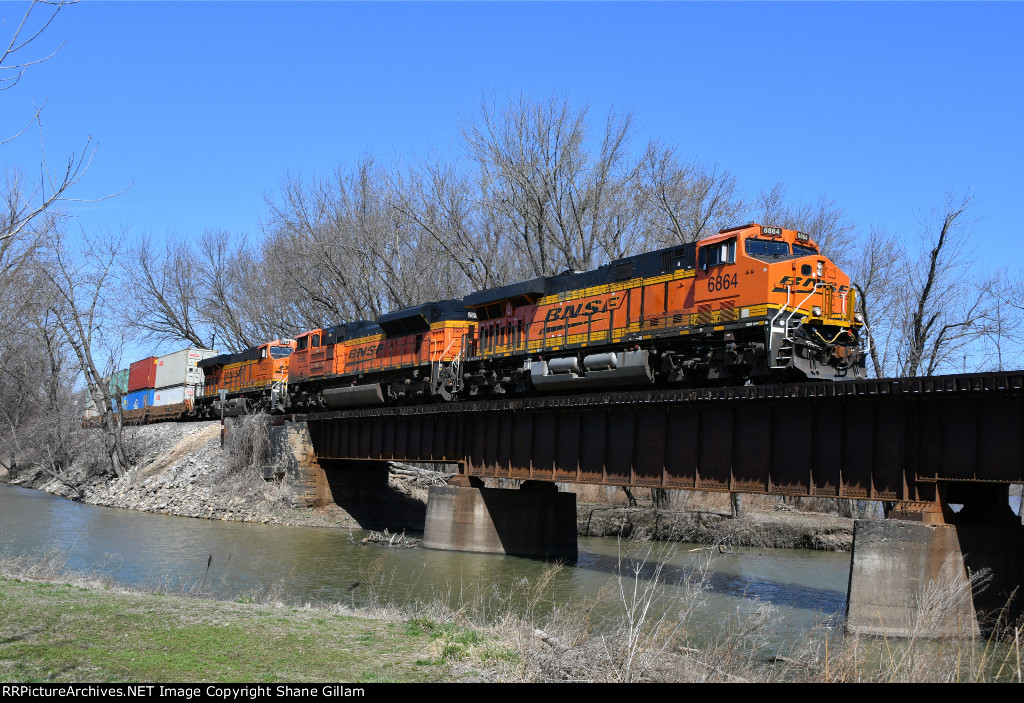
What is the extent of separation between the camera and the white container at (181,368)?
175ft

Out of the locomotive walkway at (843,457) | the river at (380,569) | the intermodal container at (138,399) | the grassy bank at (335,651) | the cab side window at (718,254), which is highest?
the cab side window at (718,254)

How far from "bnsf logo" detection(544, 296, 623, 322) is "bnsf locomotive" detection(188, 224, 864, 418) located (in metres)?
0.04

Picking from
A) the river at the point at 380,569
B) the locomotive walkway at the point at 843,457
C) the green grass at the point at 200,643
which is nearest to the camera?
the green grass at the point at 200,643

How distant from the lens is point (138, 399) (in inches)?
2488

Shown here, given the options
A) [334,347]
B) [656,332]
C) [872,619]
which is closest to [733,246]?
[656,332]

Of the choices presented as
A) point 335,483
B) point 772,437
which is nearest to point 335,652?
point 772,437

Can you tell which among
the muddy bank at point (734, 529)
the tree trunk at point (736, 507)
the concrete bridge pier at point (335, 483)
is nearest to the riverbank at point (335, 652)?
the muddy bank at point (734, 529)

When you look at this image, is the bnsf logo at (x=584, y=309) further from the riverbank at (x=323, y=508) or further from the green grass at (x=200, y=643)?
the green grass at (x=200, y=643)

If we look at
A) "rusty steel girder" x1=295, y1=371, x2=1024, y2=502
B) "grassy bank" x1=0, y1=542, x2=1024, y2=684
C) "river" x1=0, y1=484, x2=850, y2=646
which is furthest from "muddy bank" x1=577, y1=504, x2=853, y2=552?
"grassy bank" x1=0, y1=542, x2=1024, y2=684

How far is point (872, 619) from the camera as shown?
1498 cm

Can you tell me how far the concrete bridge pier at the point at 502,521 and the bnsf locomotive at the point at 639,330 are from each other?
343 centimetres

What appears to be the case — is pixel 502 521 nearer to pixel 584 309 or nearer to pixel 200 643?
pixel 584 309

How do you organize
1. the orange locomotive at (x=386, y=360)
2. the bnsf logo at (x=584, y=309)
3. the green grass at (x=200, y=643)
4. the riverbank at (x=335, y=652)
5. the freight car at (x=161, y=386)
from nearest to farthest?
the green grass at (x=200, y=643) < the riverbank at (x=335, y=652) < the bnsf logo at (x=584, y=309) < the orange locomotive at (x=386, y=360) < the freight car at (x=161, y=386)

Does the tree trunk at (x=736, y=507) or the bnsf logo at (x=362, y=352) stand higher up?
the bnsf logo at (x=362, y=352)
